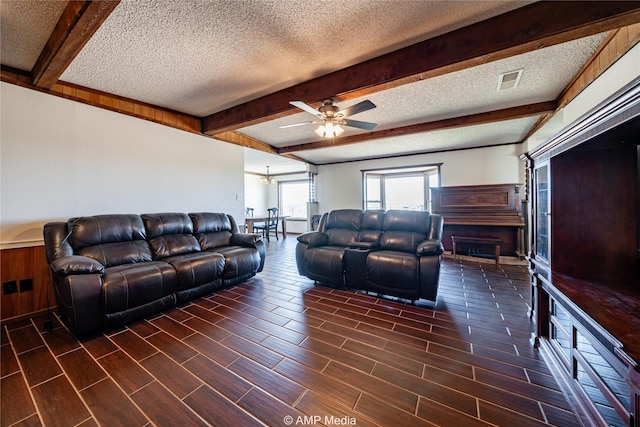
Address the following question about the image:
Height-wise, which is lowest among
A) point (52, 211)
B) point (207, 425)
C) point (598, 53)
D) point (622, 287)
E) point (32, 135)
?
point (207, 425)

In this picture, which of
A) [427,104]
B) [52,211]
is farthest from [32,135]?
[427,104]

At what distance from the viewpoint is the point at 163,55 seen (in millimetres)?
2223

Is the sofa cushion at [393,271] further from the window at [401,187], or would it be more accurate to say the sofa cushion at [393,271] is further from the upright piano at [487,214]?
the window at [401,187]

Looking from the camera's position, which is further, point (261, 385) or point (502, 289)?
point (502, 289)

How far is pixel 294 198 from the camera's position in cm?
927

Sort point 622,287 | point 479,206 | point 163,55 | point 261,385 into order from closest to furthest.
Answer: point 622,287 → point 261,385 → point 163,55 → point 479,206

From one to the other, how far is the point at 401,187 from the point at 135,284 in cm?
618

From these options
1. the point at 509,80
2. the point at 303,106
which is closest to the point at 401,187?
the point at 509,80

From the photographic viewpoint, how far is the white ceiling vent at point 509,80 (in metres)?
2.51

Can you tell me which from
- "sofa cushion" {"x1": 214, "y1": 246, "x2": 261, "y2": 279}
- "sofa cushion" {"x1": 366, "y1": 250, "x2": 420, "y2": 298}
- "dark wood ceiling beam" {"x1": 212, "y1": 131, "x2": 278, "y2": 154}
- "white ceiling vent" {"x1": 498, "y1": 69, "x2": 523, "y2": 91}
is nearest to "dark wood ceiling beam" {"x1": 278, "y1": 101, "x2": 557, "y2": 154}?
"white ceiling vent" {"x1": 498, "y1": 69, "x2": 523, "y2": 91}

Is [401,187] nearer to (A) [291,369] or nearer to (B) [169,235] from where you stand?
(B) [169,235]

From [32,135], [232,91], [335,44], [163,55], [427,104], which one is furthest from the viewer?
[427,104]

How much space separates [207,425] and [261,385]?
0.34 meters

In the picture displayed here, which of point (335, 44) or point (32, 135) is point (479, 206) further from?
point (32, 135)
